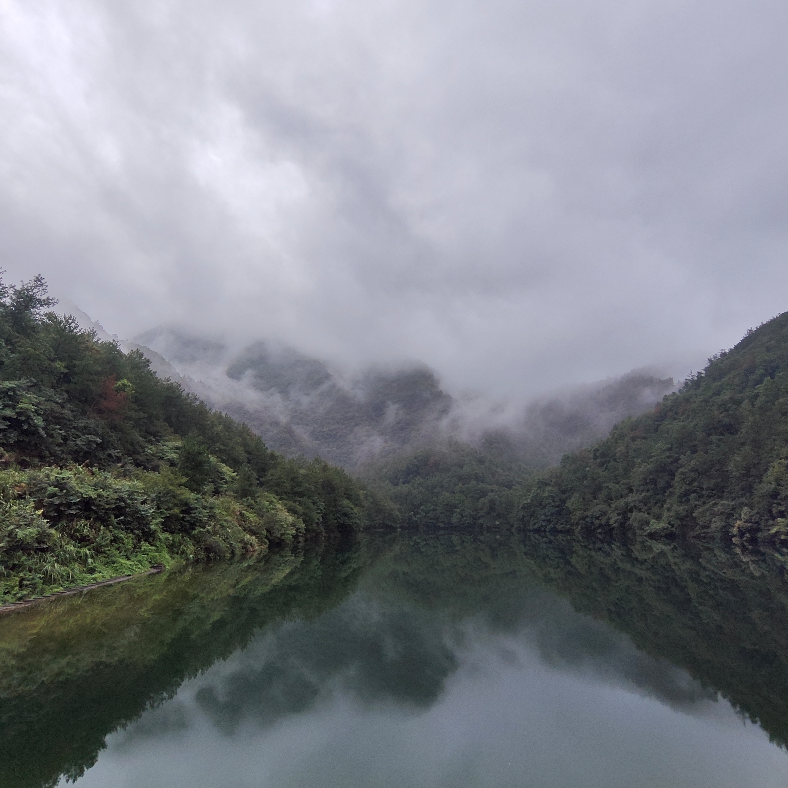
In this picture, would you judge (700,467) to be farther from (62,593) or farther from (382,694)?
(62,593)

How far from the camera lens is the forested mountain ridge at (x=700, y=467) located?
4767 cm

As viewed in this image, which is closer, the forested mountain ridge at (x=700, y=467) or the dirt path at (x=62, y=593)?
the dirt path at (x=62, y=593)

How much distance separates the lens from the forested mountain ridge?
156 feet

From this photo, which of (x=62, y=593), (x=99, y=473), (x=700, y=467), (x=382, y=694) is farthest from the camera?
(x=700, y=467)

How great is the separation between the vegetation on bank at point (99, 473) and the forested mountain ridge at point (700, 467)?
4212 cm

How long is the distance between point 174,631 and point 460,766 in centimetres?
705

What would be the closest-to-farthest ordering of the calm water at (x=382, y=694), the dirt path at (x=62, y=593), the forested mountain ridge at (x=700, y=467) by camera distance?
the calm water at (x=382, y=694), the dirt path at (x=62, y=593), the forested mountain ridge at (x=700, y=467)

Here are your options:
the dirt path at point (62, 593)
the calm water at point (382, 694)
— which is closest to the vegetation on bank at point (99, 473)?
the dirt path at point (62, 593)

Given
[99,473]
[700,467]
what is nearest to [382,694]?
[99,473]

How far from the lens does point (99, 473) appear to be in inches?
758

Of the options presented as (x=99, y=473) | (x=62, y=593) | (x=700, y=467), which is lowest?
(x=700, y=467)

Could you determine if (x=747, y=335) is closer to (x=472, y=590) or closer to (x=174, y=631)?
(x=472, y=590)

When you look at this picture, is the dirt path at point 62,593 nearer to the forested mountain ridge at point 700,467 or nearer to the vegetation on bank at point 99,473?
the vegetation on bank at point 99,473

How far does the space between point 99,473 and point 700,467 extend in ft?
198
